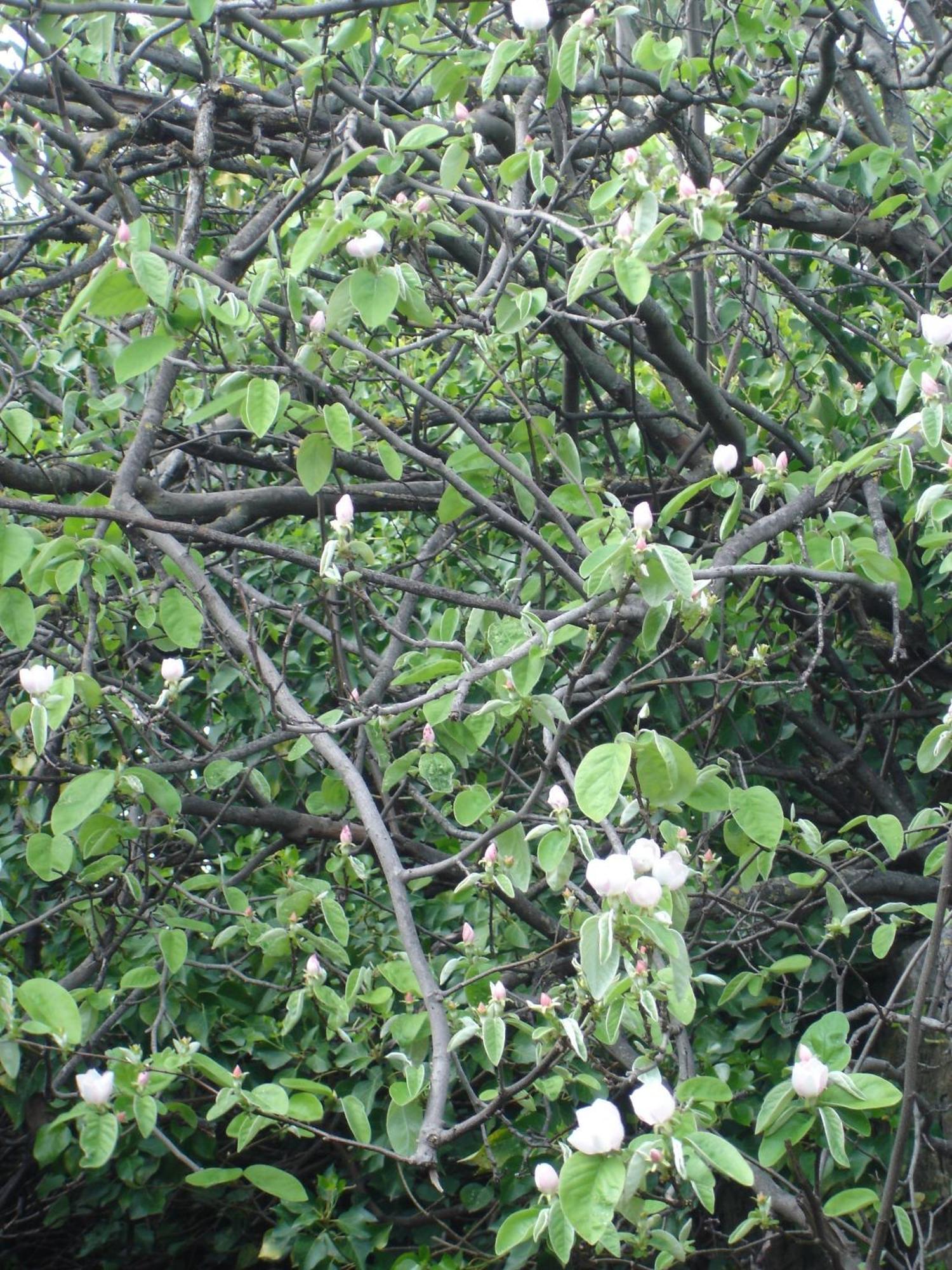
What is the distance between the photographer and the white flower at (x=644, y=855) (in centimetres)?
127

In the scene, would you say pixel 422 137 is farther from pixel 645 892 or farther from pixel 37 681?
pixel 645 892

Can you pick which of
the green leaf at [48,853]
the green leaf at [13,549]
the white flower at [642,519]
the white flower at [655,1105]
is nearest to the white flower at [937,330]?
the white flower at [642,519]

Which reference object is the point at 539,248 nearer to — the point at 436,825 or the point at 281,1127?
the point at 436,825

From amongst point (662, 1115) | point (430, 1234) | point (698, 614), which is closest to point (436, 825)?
point (430, 1234)

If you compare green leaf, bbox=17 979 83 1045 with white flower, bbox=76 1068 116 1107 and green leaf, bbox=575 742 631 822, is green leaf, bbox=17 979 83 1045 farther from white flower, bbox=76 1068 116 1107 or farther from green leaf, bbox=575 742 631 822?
green leaf, bbox=575 742 631 822

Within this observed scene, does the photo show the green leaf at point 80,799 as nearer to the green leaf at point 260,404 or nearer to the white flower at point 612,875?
the green leaf at point 260,404

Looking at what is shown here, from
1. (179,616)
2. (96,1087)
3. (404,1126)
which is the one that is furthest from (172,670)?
(404,1126)

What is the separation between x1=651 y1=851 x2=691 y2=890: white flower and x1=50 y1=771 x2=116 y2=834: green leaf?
884 mm

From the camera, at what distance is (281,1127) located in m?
1.90

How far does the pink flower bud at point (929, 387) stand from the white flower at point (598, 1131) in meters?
1.11

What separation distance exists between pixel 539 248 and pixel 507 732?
3.89 feet

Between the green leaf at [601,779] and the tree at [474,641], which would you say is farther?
the tree at [474,641]

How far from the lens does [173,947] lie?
2.08 meters

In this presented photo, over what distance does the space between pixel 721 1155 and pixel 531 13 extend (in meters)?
1.59
